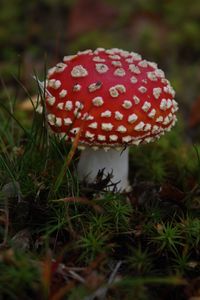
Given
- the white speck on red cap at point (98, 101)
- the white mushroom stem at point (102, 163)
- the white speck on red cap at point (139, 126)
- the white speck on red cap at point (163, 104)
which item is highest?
the white speck on red cap at point (163, 104)

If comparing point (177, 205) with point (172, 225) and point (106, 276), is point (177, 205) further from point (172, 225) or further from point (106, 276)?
point (106, 276)

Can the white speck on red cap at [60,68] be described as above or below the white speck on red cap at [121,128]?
above

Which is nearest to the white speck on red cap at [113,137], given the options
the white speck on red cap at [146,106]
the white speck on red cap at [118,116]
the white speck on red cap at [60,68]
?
the white speck on red cap at [118,116]

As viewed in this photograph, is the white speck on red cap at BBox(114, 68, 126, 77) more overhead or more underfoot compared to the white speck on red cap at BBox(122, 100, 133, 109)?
more overhead

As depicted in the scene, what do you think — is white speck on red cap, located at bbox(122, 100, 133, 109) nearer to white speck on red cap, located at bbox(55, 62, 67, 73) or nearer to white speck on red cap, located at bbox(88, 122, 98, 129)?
white speck on red cap, located at bbox(88, 122, 98, 129)

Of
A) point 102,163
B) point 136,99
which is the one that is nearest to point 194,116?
point 102,163

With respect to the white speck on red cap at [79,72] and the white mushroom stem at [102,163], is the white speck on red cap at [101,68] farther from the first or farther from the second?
the white mushroom stem at [102,163]

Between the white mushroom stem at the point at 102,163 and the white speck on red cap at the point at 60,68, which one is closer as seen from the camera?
the white speck on red cap at the point at 60,68

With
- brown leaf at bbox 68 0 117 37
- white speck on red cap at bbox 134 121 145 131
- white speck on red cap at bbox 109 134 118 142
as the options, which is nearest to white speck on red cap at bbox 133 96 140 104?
white speck on red cap at bbox 134 121 145 131
